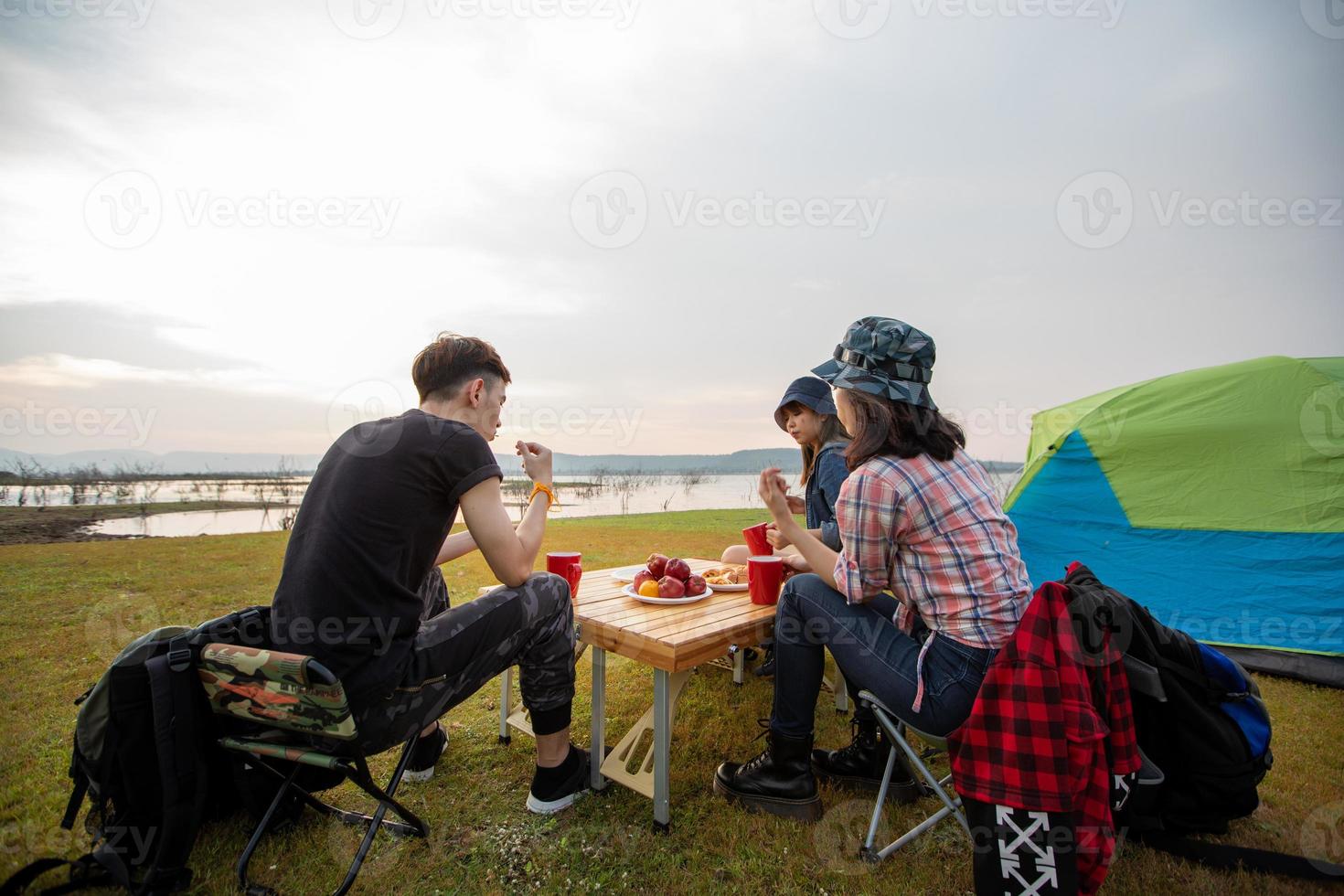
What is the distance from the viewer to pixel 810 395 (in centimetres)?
321

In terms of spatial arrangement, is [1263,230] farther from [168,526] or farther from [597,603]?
[168,526]

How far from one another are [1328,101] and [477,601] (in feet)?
27.7

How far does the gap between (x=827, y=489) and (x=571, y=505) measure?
1026 inches

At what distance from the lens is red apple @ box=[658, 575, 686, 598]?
260 cm

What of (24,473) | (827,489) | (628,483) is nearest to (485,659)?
(827,489)

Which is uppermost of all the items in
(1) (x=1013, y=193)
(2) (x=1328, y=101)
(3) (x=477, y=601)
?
(2) (x=1328, y=101)

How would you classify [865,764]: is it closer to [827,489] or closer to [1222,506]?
[827,489]

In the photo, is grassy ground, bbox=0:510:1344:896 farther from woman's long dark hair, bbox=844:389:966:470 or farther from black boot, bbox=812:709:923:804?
woman's long dark hair, bbox=844:389:966:470

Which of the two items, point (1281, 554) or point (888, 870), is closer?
point (888, 870)

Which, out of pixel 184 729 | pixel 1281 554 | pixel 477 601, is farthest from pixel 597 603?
pixel 1281 554

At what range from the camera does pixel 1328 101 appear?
5.43 meters

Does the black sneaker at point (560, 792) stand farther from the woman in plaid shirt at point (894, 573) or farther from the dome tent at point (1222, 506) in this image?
the dome tent at point (1222, 506)

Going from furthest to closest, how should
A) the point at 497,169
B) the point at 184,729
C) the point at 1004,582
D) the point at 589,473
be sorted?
the point at 589,473, the point at 497,169, the point at 1004,582, the point at 184,729

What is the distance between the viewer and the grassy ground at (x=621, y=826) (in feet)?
6.35
